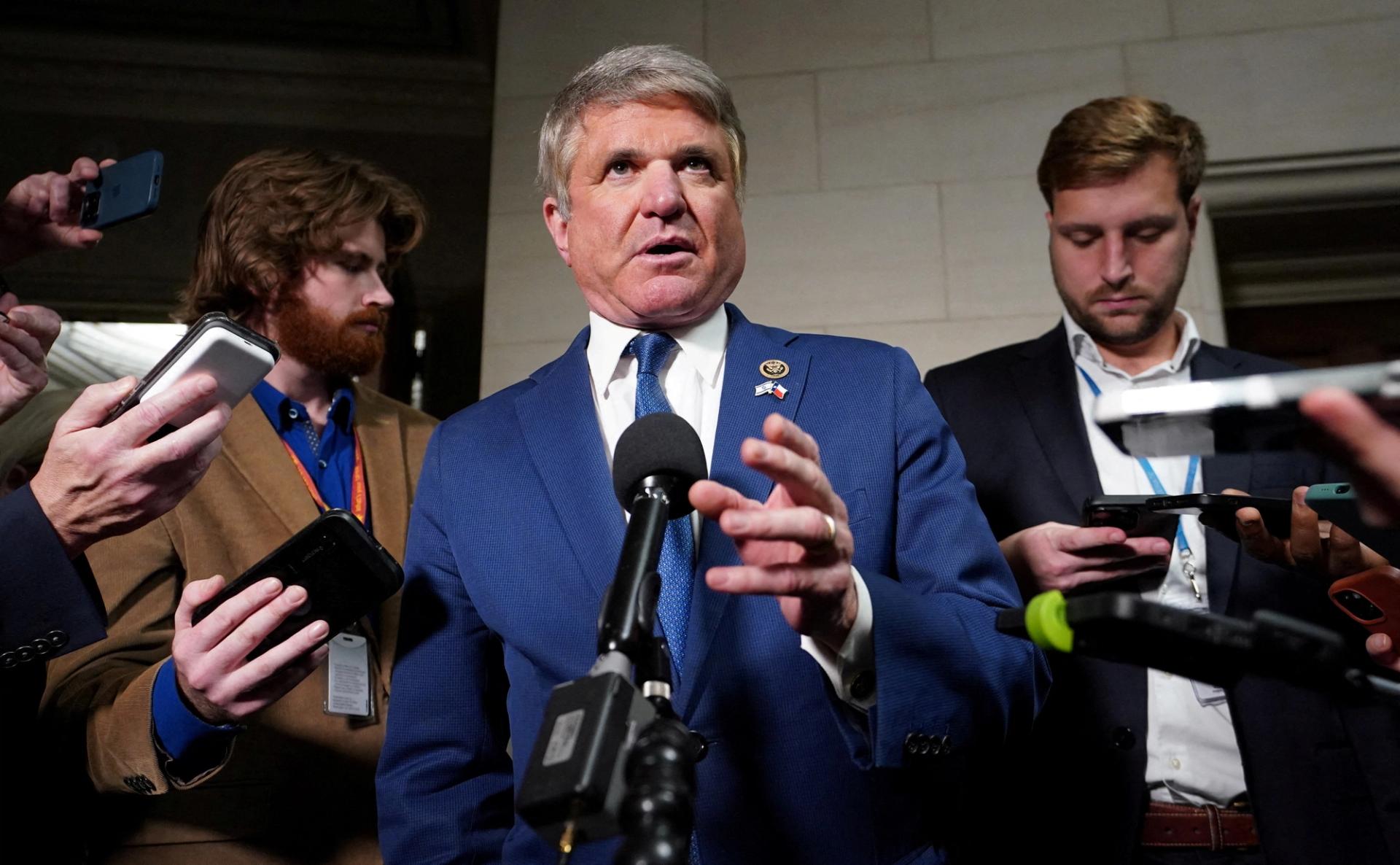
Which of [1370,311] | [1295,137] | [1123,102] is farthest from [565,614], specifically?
[1370,311]

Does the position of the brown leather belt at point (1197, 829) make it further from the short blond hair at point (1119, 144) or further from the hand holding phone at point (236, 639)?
the hand holding phone at point (236, 639)

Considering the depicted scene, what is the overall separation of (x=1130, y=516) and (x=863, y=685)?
667 millimetres

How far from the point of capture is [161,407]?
152cm

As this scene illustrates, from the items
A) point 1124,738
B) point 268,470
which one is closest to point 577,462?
point 268,470

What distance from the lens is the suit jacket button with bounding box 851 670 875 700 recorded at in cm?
135

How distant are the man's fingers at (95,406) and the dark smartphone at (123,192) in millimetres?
562

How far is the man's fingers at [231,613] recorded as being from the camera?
1.62 metres

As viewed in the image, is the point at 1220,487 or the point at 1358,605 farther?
the point at 1220,487

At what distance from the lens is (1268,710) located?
1.94 metres

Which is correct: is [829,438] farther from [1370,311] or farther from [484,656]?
[1370,311]

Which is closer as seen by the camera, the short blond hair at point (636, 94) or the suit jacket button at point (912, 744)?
the suit jacket button at point (912, 744)

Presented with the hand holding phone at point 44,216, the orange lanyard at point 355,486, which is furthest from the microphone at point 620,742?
the hand holding phone at point 44,216

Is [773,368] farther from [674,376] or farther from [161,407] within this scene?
[161,407]

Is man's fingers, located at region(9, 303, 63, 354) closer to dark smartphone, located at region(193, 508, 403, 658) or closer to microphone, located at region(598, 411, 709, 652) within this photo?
dark smartphone, located at region(193, 508, 403, 658)
